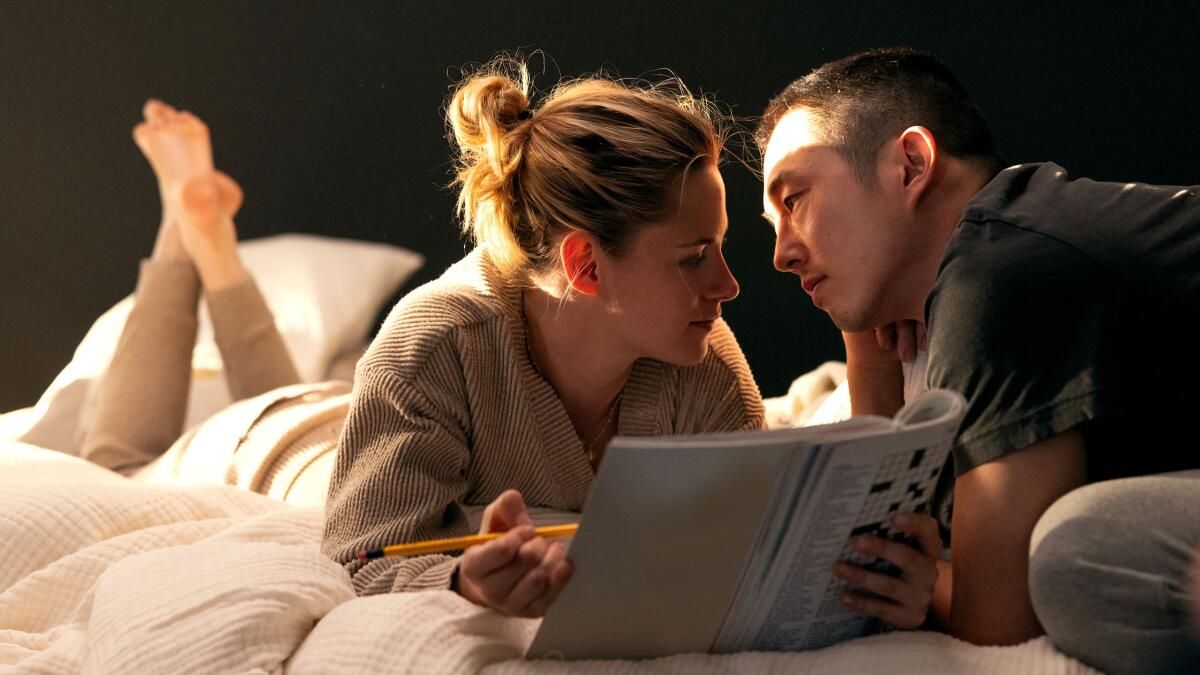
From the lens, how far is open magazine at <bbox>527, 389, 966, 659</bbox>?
0.85m

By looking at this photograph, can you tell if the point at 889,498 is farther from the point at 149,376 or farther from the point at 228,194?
the point at 228,194

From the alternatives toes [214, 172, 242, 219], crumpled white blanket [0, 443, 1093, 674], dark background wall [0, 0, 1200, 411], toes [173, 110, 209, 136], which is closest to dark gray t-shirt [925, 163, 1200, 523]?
crumpled white blanket [0, 443, 1093, 674]

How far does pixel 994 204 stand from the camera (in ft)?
3.45

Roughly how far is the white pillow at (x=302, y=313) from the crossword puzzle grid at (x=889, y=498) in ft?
5.16

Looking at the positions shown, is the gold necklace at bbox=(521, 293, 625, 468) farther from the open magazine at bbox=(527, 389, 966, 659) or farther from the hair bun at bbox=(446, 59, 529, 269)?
the open magazine at bbox=(527, 389, 966, 659)

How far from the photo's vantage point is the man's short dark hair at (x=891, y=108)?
137cm

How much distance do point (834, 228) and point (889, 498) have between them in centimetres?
52

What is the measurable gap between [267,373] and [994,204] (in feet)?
4.82

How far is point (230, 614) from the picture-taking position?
Answer: 953 millimetres

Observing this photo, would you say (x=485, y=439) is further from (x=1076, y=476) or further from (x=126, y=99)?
(x=126, y=99)

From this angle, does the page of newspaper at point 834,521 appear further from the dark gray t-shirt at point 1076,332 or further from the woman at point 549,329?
the woman at point 549,329

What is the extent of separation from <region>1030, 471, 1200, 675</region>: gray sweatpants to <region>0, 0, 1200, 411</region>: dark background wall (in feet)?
4.05

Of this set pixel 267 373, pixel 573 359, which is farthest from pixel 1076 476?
pixel 267 373

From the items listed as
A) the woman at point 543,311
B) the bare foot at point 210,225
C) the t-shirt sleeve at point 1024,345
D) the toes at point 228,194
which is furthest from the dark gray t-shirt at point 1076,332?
the toes at point 228,194
